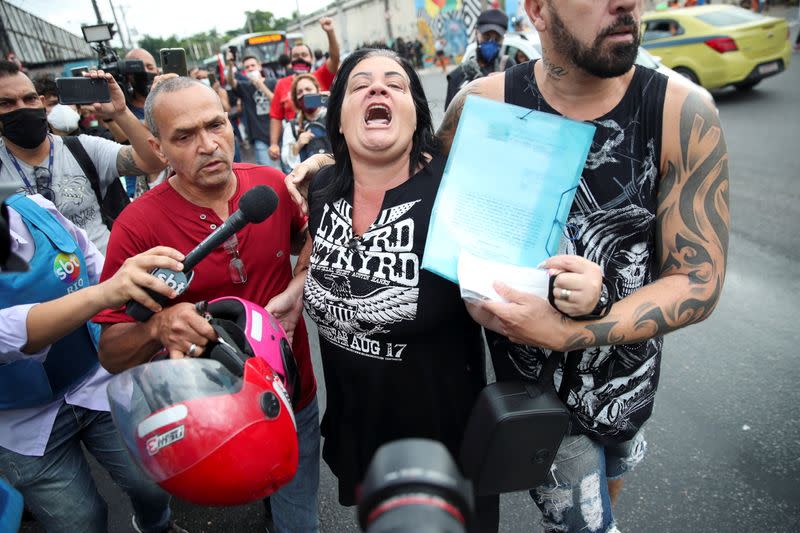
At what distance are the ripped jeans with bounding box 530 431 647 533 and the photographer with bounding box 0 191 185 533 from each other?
1565 millimetres

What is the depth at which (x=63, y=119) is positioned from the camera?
15.1ft

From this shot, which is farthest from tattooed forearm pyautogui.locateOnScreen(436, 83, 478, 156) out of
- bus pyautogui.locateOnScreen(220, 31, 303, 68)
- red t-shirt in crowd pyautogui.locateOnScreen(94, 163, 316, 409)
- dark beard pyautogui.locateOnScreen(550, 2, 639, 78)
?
bus pyautogui.locateOnScreen(220, 31, 303, 68)

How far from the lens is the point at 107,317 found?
1.73m

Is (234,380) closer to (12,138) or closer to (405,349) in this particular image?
(405,349)

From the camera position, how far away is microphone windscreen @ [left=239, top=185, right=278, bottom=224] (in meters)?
1.41

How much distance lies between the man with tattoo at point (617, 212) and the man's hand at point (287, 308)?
2.67 ft

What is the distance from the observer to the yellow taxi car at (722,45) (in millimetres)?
9305

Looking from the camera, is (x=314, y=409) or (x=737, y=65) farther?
(x=737, y=65)

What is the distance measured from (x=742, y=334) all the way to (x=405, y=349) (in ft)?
10.4

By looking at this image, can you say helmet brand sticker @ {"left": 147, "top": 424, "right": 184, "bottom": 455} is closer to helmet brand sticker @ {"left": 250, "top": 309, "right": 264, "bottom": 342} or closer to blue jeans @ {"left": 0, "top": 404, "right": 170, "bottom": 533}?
helmet brand sticker @ {"left": 250, "top": 309, "right": 264, "bottom": 342}

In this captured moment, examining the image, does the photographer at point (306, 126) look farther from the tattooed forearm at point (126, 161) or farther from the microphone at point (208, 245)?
the microphone at point (208, 245)

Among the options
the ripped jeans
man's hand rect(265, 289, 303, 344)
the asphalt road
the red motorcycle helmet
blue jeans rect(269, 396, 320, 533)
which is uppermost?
the red motorcycle helmet

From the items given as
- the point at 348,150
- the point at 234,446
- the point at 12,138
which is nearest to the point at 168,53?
the point at 12,138

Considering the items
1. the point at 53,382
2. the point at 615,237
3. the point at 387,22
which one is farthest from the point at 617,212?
the point at 387,22
